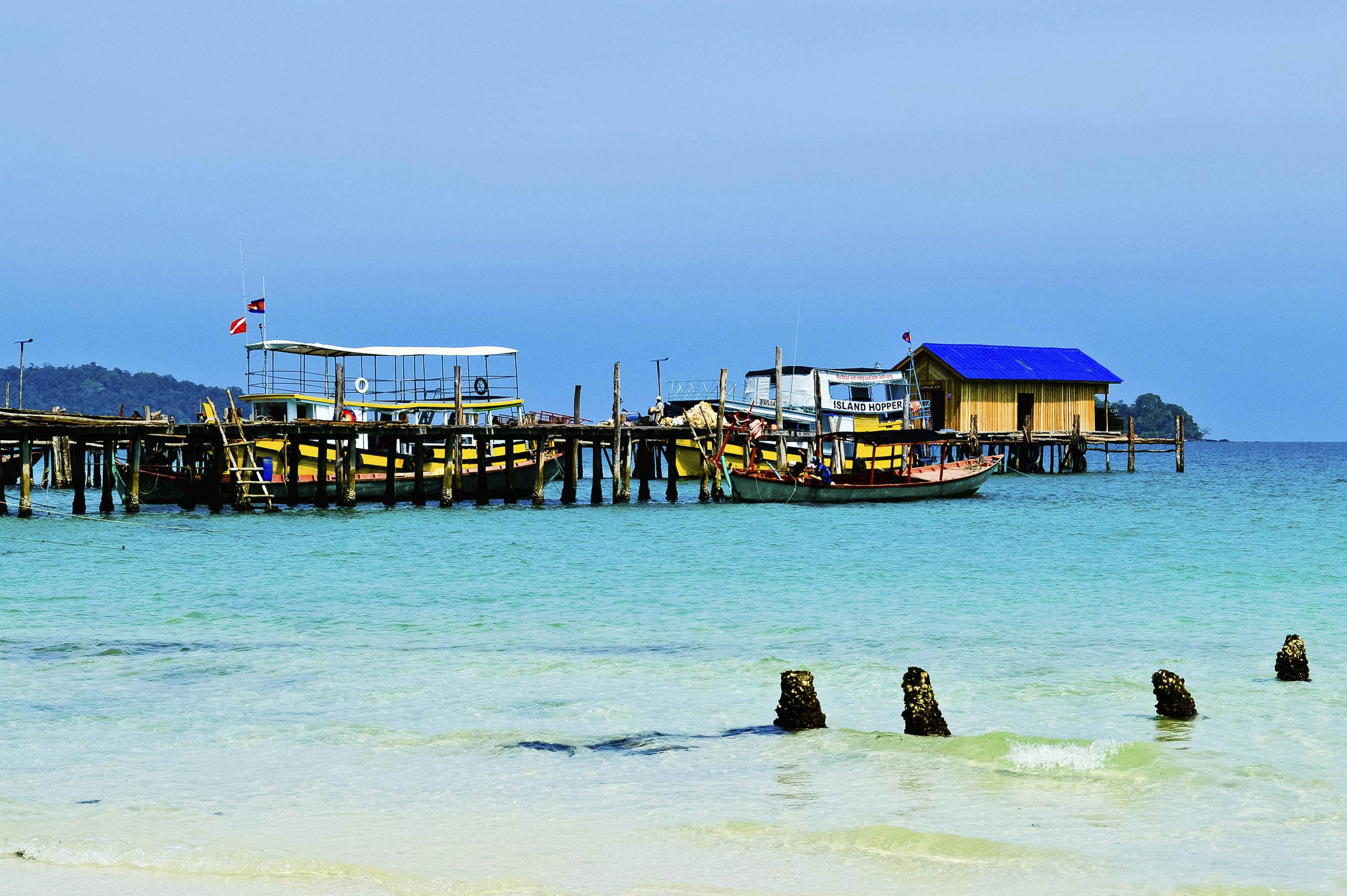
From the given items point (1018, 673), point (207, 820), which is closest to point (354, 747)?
point (207, 820)

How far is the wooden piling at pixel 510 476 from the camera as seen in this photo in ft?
149

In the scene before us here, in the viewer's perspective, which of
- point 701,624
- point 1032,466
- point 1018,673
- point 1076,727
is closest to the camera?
point 1076,727

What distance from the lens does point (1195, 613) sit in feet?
62.1

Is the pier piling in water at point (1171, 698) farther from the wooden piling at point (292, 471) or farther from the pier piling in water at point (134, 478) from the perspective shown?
the wooden piling at point (292, 471)

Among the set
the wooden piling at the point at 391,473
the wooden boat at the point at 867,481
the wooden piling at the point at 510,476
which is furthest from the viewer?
the wooden piling at the point at 510,476

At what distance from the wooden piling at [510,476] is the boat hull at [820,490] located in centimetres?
766

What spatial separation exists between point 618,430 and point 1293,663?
1173 inches

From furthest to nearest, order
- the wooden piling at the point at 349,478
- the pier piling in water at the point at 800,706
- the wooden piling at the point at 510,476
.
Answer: the wooden piling at the point at 510,476 → the wooden piling at the point at 349,478 → the pier piling in water at the point at 800,706

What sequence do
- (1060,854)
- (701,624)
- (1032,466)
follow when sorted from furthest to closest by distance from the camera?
1. (1032,466)
2. (701,624)
3. (1060,854)

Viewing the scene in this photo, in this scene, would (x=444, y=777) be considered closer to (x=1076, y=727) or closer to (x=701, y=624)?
(x=1076, y=727)

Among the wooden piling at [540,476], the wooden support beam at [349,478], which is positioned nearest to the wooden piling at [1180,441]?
the wooden piling at [540,476]

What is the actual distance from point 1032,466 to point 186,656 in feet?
200

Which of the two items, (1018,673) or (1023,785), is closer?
(1023,785)

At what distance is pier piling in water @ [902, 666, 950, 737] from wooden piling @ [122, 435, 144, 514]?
99.4ft
